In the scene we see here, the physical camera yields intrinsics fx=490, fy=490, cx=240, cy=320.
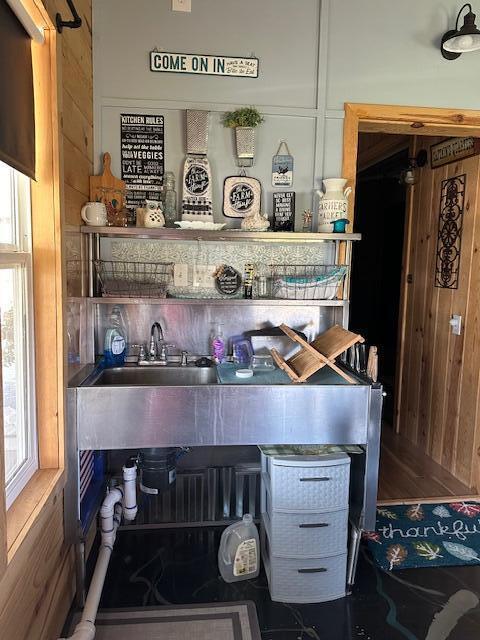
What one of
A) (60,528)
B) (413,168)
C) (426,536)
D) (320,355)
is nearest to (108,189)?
(320,355)

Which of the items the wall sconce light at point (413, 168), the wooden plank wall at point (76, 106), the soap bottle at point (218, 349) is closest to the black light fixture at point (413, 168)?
the wall sconce light at point (413, 168)

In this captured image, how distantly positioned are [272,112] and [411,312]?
6.83ft

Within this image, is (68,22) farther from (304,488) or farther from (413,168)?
(413,168)

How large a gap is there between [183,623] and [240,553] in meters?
0.37

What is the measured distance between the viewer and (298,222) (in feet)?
8.64

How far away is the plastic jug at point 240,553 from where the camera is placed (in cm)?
220

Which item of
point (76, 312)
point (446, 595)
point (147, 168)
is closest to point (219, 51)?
point (147, 168)

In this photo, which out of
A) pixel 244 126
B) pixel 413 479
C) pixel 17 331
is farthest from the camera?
pixel 413 479

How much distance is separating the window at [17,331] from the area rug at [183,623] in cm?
72

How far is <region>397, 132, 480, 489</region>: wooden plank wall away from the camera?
3.08 meters

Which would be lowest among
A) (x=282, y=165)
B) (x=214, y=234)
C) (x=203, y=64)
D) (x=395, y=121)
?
(x=214, y=234)

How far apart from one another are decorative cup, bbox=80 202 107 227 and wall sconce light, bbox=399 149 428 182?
2526 millimetres

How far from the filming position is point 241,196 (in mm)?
2580

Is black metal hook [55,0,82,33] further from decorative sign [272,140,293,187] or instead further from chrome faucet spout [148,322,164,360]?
chrome faucet spout [148,322,164,360]
